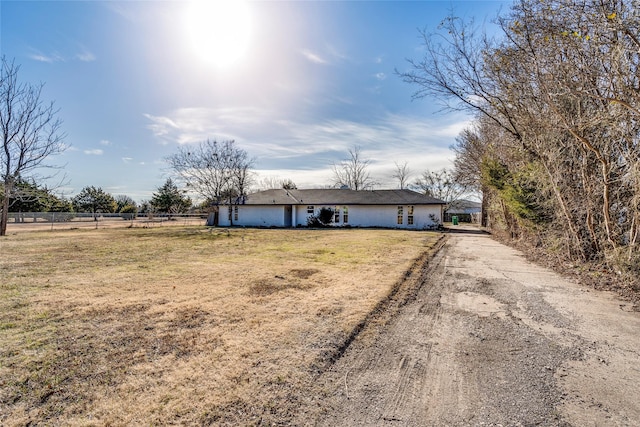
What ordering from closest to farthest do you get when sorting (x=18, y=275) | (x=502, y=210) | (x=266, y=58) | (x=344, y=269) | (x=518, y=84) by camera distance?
(x=18, y=275) < (x=344, y=269) < (x=518, y=84) < (x=266, y=58) < (x=502, y=210)

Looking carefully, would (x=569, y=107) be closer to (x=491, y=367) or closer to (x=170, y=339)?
(x=491, y=367)

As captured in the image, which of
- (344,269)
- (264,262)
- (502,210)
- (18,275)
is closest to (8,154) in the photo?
(18,275)

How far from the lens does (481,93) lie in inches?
392

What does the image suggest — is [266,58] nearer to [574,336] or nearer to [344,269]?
[344,269]

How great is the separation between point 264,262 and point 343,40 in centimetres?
812

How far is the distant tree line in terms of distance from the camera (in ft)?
16.1

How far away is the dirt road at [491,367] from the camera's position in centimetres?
218

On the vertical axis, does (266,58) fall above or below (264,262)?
above

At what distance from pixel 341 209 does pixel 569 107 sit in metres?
19.4

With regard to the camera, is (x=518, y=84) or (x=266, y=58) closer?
(x=518, y=84)

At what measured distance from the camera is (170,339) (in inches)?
133

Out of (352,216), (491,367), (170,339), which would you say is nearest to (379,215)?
(352,216)

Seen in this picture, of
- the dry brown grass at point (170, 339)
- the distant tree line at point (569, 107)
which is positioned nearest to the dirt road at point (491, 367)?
the dry brown grass at point (170, 339)

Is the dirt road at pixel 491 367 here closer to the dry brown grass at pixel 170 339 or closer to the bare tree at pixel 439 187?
the dry brown grass at pixel 170 339
